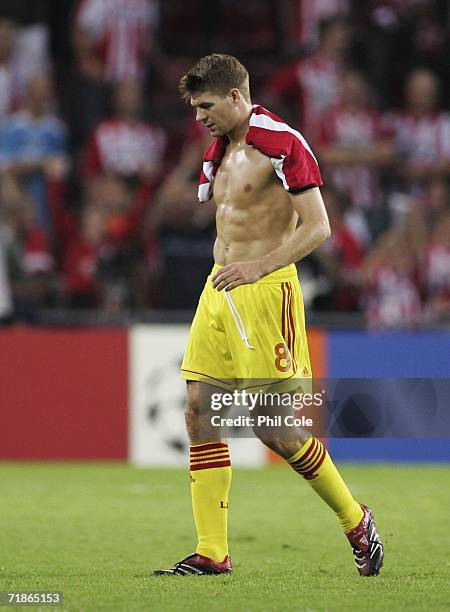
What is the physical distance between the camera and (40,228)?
1158 centimetres

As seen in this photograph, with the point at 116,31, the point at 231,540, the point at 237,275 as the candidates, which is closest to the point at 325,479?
the point at 237,275

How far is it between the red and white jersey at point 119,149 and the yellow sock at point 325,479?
687 centimetres

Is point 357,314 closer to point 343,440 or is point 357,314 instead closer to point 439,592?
point 343,440

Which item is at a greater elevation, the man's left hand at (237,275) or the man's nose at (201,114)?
the man's nose at (201,114)

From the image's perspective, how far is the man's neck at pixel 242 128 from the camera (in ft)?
18.7

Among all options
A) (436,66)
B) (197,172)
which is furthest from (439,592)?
(436,66)

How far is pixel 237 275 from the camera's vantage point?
212 inches

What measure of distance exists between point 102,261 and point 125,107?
5.96ft

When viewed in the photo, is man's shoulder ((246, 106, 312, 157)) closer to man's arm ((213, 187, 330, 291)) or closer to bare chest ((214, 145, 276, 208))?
bare chest ((214, 145, 276, 208))

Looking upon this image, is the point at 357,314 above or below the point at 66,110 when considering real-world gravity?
below

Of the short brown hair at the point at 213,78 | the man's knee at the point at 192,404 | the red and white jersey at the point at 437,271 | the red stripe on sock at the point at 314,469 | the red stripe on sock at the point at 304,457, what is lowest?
the red and white jersey at the point at 437,271

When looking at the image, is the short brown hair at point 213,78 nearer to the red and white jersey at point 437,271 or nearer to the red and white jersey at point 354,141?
the red and white jersey at point 437,271

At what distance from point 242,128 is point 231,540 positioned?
224 cm

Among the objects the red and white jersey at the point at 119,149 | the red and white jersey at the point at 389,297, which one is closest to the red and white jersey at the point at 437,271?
the red and white jersey at the point at 389,297
